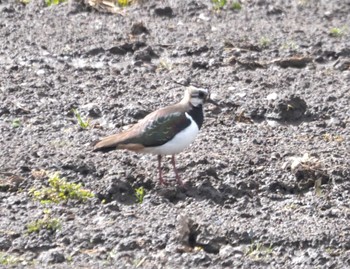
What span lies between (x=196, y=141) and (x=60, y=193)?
1.75m

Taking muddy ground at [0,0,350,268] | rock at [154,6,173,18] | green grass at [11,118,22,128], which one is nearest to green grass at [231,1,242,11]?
muddy ground at [0,0,350,268]

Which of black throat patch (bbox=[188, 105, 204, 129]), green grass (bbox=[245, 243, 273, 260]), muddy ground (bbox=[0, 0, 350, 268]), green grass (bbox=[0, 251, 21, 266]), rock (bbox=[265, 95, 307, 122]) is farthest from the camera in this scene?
rock (bbox=[265, 95, 307, 122])

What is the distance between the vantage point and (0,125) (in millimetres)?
10656

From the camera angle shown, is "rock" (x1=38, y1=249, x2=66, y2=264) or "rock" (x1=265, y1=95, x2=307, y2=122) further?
"rock" (x1=265, y1=95, x2=307, y2=122)

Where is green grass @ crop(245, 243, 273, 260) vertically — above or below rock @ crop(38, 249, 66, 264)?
above

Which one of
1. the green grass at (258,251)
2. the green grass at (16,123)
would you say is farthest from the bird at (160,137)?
the green grass at (16,123)

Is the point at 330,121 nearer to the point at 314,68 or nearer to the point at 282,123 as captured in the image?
the point at 282,123

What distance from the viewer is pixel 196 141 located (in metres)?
10.3

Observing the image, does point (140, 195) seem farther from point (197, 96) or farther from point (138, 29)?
point (138, 29)

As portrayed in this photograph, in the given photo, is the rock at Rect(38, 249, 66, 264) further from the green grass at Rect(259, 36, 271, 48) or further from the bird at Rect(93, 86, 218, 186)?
the green grass at Rect(259, 36, 271, 48)

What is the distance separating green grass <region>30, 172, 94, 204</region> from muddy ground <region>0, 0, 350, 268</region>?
0.28 ft

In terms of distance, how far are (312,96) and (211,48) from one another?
69.2 inches

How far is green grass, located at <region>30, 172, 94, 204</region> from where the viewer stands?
899 cm

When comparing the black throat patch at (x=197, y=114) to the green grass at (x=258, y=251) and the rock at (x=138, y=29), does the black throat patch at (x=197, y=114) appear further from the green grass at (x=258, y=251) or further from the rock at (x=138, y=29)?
the rock at (x=138, y=29)
